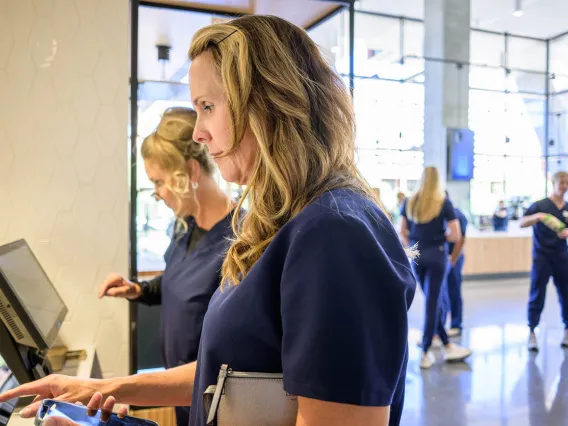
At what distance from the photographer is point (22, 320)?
4.19 ft

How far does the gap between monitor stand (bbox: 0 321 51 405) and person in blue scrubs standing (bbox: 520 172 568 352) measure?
4.72 metres

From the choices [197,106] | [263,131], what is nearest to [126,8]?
[197,106]

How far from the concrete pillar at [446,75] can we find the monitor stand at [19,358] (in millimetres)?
8734

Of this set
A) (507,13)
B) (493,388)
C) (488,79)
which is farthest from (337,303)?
(488,79)

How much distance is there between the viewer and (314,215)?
682 millimetres

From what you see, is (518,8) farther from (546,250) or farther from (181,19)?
(181,19)

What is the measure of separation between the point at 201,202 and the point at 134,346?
0.95m

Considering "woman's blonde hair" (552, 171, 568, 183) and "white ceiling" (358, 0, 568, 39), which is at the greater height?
"white ceiling" (358, 0, 568, 39)

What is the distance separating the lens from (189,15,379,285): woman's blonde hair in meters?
0.77

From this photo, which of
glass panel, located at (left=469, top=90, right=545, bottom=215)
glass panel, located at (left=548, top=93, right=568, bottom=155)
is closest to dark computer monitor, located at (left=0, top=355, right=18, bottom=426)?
glass panel, located at (left=469, top=90, right=545, bottom=215)

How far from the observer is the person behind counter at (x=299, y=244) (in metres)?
0.63

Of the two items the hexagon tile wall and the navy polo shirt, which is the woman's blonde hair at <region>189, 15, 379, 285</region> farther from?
the hexagon tile wall

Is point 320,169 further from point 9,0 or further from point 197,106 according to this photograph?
point 9,0

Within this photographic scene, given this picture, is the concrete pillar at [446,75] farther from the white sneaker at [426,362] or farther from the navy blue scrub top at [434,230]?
the white sneaker at [426,362]
